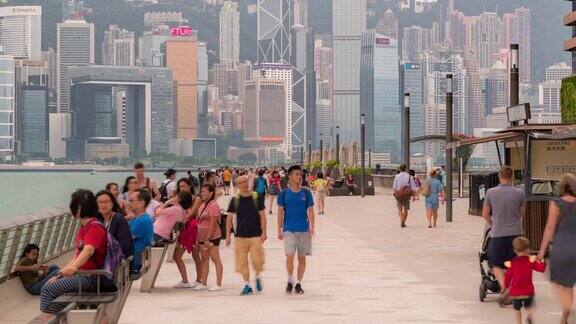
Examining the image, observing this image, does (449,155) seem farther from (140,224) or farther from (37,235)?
(140,224)

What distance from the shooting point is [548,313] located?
Answer: 45.3 ft

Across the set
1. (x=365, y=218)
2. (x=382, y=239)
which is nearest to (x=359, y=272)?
(x=382, y=239)

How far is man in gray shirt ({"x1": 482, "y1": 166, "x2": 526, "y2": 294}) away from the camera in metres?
13.9

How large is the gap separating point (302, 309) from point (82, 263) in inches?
167

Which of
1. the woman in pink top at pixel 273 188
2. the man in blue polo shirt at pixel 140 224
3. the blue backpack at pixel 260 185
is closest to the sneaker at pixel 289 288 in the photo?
the man in blue polo shirt at pixel 140 224

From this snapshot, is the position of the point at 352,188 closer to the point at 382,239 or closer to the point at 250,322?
the point at 382,239

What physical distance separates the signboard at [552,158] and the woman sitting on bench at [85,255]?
10.4 m

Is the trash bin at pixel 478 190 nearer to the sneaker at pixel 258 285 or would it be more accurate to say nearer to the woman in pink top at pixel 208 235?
the woman in pink top at pixel 208 235

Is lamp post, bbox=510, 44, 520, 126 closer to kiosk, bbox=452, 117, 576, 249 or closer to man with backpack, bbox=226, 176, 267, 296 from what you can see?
kiosk, bbox=452, 117, 576, 249

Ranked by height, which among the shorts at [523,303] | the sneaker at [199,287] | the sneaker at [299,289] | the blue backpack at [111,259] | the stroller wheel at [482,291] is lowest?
the sneaker at [199,287]

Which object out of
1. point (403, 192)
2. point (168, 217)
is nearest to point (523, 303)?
point (168, 217)

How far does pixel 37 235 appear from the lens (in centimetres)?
1819

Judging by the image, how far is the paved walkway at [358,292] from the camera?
13586 millimetres

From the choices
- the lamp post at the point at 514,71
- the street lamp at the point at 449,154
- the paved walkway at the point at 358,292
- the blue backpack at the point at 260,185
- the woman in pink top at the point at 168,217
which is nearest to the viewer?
the paved walkway at the point at 358,292
